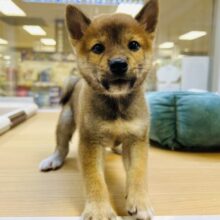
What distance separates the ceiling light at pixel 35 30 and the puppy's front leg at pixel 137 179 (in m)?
1.56

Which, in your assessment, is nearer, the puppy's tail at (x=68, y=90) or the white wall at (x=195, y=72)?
the puppy's tail at (x=68, y=90)

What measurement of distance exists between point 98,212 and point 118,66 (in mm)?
289

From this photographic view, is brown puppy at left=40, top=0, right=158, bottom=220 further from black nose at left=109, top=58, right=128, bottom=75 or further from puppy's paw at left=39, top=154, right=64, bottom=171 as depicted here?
puppy's paw at left=39, top=154, right=64, bottom=171

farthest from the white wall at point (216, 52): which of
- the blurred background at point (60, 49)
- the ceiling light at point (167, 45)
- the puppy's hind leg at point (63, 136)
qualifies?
the puppy's hind leg at point (63, 136)

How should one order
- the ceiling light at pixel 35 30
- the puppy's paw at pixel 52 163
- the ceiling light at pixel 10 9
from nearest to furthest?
the puppy's paw at pixel 52 163
the ceiling light at pixel 10 9
the ceiling light at pixel 35 30

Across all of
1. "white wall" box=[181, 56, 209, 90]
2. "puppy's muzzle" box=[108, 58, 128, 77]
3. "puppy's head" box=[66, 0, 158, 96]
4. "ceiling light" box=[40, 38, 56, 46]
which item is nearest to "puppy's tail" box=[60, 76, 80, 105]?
"puppy's head" box=[66, 0, 158, 96]

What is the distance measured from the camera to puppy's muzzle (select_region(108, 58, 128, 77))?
2.08 ft

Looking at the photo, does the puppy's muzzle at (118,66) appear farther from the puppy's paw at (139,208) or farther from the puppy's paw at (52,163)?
the puppy's paw at (52,163)

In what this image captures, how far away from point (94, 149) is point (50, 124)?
3.54 feet

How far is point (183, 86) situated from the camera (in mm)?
2303

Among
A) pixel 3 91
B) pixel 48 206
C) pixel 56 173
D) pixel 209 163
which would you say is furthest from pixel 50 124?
pixel 48 206

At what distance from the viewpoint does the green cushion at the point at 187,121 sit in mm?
1126

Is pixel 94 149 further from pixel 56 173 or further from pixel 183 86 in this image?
pixel 183 86

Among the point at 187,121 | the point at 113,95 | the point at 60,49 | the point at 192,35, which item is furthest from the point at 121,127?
the point at 192,35
